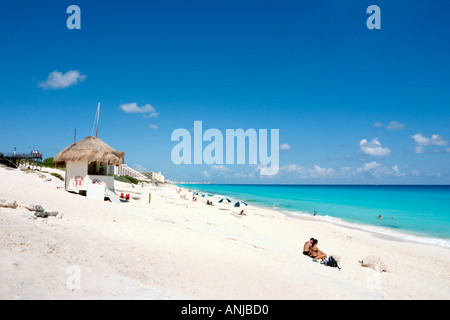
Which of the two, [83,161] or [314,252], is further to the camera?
[83,161]

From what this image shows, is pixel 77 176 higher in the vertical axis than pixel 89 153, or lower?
lower

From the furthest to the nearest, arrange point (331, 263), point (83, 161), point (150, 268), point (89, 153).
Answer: point (83, 161), point (89, 153), point (331, 263), point (150, 268)

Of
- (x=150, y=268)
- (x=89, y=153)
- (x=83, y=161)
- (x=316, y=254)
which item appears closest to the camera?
(x=150, y=268)

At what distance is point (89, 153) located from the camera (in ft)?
47.5

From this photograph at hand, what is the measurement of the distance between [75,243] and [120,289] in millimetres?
2222

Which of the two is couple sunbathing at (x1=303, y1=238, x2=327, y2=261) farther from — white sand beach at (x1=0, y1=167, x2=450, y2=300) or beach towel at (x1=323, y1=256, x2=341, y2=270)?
white sand beach at (x1=0, y1=167, x2=450, y2=300)

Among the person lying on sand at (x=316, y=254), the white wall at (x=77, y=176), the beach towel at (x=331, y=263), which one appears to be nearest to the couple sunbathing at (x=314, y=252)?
the person lying on sand at (x=316, y=254)

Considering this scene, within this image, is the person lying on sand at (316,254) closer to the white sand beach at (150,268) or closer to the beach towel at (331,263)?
the beach towel at (331,263)

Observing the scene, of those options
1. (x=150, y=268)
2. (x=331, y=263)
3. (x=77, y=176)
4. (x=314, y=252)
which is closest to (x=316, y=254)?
(x=314, y=252)

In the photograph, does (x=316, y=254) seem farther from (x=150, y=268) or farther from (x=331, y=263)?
(x=150, y=268)
